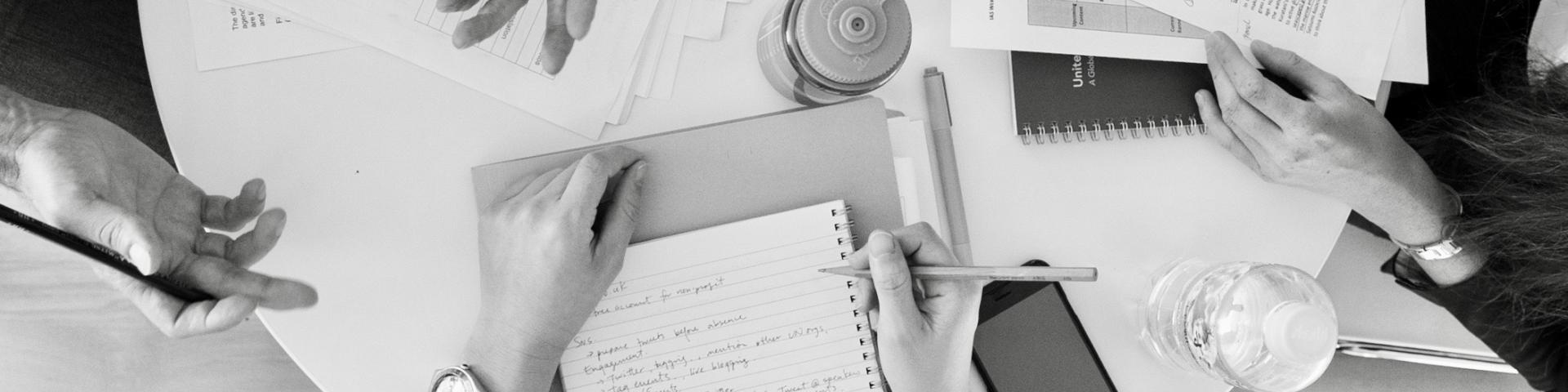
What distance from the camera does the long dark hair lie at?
81 cm

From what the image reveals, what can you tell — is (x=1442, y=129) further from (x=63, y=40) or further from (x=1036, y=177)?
(x=63, y=40)

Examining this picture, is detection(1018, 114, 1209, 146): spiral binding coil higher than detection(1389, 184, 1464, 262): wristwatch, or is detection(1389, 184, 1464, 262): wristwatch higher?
detection(1018, 114, 1209, 146): spiral binding coil

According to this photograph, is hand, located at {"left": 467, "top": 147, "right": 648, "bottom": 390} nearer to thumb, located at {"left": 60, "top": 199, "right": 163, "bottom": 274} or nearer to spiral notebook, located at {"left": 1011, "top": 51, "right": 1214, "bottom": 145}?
thumb, located at {"left": 60, "top": 199, "right": 163, "bottom": 274}

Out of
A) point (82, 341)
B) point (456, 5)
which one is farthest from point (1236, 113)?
point (82, 341)

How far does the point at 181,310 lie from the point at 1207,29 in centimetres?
97

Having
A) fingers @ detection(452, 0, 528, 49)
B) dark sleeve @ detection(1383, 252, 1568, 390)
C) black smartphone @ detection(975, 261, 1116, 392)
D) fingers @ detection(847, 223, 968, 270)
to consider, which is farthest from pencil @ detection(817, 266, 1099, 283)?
dark sleeve @ detection(1383, 252, 1568, 390)

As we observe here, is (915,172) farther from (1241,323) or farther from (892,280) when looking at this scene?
(1241,323)

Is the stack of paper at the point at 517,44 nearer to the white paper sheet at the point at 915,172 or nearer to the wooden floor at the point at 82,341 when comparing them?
the white paper sheet at the point at 915,172

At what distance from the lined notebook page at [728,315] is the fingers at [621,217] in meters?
0.03

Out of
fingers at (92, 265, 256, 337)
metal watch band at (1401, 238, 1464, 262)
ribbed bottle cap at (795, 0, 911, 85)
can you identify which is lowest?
metal watch band at (1401, 238, 1464, 262)

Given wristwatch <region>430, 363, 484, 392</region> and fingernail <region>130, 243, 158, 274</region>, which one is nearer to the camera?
fingernail <region>130, 243, 158, 274</region>

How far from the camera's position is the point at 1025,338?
834mm

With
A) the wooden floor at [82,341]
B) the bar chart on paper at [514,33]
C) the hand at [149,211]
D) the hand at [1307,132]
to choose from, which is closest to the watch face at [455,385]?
the hand at [149,211]

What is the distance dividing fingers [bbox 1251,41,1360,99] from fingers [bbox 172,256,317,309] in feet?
3.09
